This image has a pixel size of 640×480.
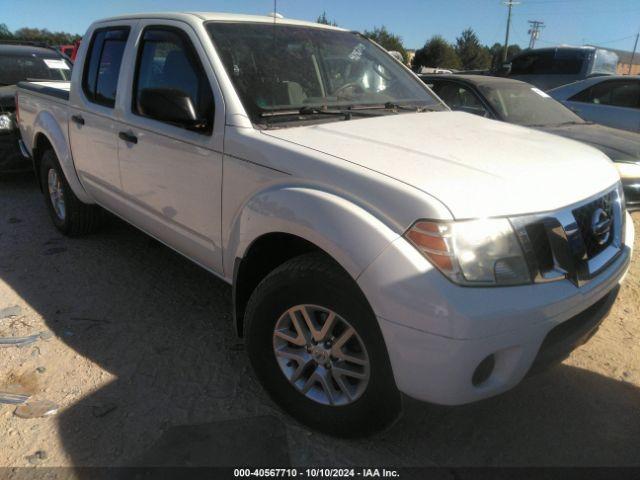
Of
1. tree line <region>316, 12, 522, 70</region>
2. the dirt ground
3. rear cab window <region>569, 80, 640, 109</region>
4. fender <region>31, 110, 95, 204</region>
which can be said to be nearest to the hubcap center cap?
the dirt ground

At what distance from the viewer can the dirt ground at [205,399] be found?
2342 mm

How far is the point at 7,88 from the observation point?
6902mm

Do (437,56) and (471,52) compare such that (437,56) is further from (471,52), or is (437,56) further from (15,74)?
(15,74)

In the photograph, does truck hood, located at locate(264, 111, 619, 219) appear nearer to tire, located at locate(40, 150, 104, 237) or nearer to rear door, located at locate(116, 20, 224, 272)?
rear door, located at locate(116, 20, 224, 272)

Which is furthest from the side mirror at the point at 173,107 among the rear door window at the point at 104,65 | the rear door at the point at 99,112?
the rear door window at the point at 104,65

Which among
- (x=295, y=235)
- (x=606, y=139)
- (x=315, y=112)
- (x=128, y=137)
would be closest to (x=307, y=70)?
(x=315, y=112)

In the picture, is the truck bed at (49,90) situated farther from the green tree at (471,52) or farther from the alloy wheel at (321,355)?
the green tree at (471,52)

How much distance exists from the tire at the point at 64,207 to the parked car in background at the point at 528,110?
3.87 metres

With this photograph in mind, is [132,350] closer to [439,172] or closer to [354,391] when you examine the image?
[354,391]

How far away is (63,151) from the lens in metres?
4.37

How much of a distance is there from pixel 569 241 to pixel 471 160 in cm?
51

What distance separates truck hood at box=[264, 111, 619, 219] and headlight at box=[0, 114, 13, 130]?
5.19m

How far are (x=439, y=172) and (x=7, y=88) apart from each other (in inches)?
271

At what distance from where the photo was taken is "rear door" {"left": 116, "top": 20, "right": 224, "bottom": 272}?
108 inches
